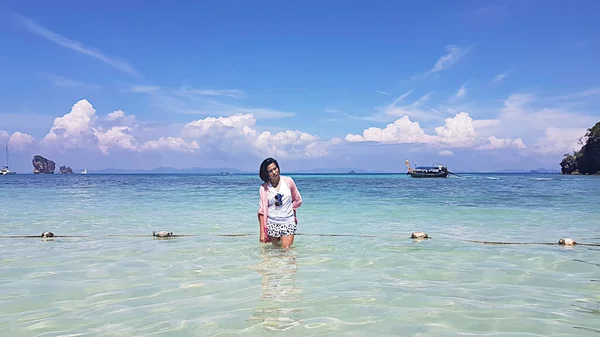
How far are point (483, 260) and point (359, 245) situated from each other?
2556 millimetres

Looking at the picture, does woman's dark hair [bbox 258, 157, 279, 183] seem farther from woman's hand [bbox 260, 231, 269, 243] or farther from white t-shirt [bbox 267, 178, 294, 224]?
woman's hand [bbox 260, 231, 269, 243]

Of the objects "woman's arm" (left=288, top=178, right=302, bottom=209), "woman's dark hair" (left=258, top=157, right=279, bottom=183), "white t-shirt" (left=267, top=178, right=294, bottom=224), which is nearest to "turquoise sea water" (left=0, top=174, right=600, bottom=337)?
"white t-shirt" (left=267, top=178, right=294, bottom=224)

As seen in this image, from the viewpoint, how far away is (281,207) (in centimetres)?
754

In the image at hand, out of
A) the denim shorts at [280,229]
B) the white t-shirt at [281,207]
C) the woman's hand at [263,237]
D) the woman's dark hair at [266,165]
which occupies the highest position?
the woman's dark hair at [266,165]

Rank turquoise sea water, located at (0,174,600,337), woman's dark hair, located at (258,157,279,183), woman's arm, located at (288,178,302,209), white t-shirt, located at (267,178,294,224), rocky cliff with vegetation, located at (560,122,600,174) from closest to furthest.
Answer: turquoise sea water, located at (0,174,600,337) < woman's dark hair, located at (258,157,279,183) < white t-shirt, located at (267,178,294,224) < woman's arm, located at (288,178,302,209) < rocky cliff with vegetation, located at (560,122,600,174)

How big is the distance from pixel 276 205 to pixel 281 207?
10 cm

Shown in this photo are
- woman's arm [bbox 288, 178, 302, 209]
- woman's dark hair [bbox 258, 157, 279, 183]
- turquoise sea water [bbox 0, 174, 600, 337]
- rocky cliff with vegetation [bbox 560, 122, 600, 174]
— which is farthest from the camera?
rocky cliff with vegetation [bbox 560, 122, 600, 174]

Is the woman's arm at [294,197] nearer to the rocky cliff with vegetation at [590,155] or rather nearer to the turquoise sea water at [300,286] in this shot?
the turquoise sea water at [300,286]

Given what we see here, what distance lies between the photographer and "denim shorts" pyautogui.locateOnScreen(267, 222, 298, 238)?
7.70 meters

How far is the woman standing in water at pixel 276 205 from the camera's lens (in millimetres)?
7375

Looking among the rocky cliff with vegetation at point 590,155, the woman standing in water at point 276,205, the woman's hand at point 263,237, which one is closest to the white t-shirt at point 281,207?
the woman standing in water at point 276,205

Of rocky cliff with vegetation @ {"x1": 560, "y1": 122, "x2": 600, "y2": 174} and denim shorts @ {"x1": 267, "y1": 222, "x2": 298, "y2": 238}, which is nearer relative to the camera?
denim shorts @ {"x1": 267, "y1": 222, "x2": 298, "y2": 238}

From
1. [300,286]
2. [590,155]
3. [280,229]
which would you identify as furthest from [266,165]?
[590,155]

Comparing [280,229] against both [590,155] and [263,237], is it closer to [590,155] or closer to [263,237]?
[263,237]
